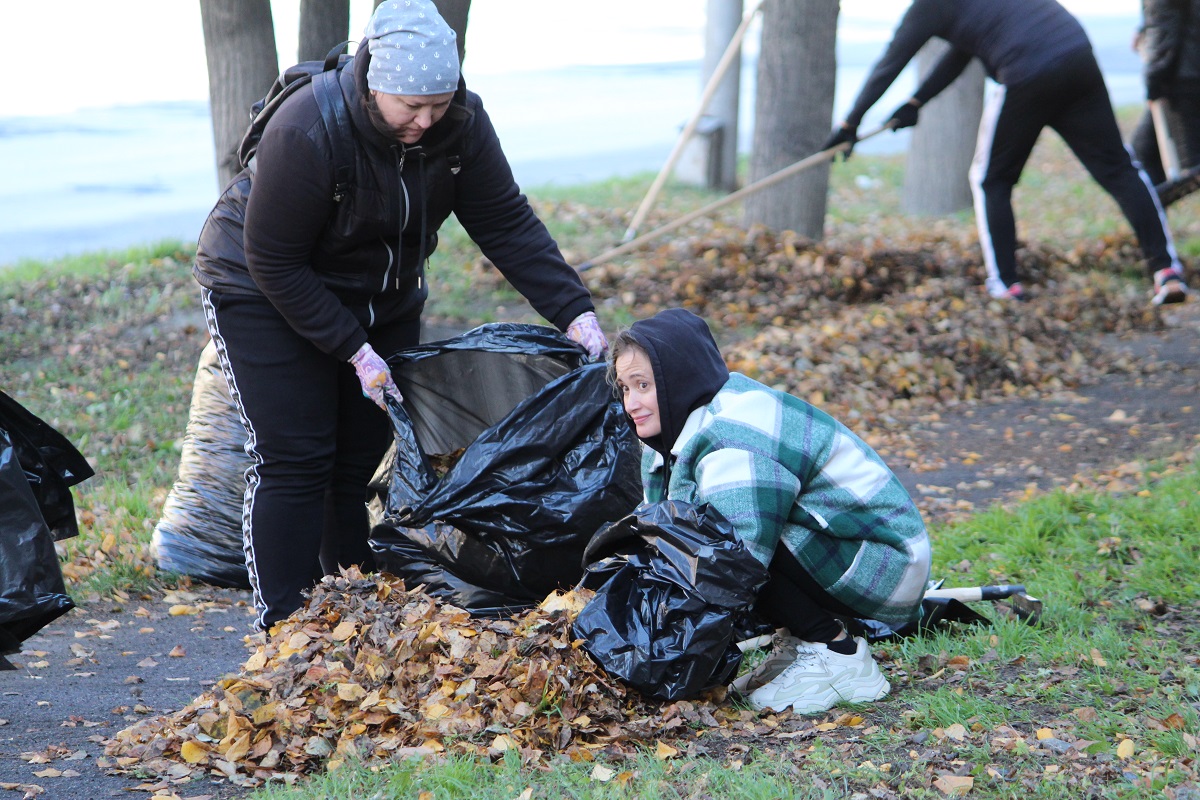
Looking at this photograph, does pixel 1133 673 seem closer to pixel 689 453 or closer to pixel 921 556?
pixel 921 556

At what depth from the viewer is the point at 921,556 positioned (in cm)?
276

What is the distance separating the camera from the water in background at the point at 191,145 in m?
9.86

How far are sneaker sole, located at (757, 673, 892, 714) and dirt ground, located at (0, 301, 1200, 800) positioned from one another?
1213mm

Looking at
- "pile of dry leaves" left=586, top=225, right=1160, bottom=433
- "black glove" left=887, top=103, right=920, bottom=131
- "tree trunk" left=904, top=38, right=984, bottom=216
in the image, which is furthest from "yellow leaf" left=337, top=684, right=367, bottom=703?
"tree trunk" left=904, top=38, right=984, bottom=216

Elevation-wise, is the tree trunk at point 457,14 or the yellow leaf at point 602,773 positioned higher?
the tree trunk at point 457,14

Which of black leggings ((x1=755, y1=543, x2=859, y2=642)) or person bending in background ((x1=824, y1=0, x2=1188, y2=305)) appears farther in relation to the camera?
person bending in background ((x1=824, y1=0, x2=1188, y2=305))

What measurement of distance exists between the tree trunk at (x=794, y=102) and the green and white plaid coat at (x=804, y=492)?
189 inches

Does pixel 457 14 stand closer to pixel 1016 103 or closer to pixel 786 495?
pixel 1016 103

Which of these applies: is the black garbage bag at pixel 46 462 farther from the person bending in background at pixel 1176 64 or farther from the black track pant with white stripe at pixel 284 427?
the person bending in background at pixel 1176 64

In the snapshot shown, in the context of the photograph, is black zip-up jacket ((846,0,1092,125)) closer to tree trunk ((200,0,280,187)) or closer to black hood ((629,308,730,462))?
tree trunk ((200,0,280,187))

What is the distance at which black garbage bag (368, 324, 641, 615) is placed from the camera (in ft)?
9.76

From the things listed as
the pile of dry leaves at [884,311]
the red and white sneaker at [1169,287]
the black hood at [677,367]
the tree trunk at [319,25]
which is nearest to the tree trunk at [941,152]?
the pile of dry leaves at [884,311]

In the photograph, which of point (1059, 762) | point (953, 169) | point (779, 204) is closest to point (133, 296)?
point (779, 204)

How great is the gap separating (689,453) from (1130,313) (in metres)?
5.01
